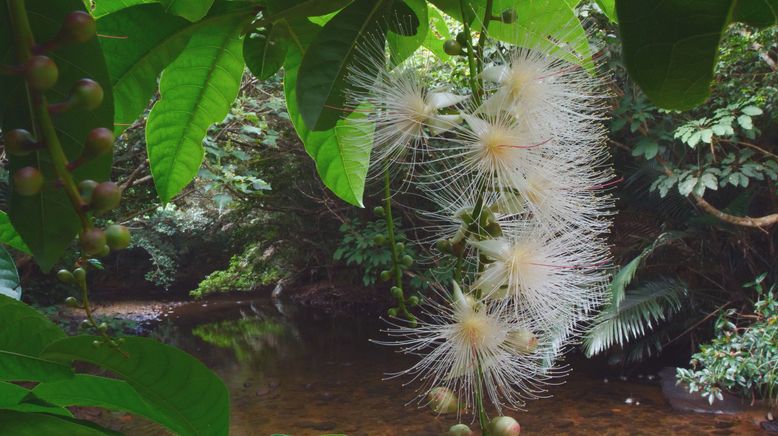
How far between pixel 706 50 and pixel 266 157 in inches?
249

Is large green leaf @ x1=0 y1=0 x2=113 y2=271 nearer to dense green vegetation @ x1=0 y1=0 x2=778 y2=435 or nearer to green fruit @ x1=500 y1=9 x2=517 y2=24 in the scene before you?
dense green vegetation @ x1=0 y1=0 x2=778 y2=435

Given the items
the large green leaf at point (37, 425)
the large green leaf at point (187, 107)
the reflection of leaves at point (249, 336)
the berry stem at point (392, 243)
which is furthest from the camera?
the reflection of leaves at point (249, 336)

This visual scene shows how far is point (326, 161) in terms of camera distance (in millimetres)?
762

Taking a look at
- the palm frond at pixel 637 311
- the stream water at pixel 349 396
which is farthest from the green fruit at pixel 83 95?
the palm frond at pixel 637 311

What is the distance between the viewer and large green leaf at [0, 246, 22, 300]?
62 cm

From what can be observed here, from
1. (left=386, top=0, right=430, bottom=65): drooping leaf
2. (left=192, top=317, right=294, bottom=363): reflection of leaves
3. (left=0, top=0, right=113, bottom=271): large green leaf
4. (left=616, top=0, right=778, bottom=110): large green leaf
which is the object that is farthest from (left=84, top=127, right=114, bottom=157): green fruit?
(left=192, top=317, right=294, bottom=363): reflection of leaves

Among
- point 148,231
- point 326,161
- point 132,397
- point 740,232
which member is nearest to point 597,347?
point 740,232

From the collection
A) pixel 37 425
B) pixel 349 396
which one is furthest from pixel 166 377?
pixel 349 396

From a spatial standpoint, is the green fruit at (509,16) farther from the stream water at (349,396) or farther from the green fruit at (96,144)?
the stream water at (349,396)

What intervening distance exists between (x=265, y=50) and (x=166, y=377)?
0.37 m

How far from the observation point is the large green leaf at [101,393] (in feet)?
1.49

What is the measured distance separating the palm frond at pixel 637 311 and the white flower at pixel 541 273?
12.9 ft

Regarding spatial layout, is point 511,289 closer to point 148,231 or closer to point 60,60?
point 60,60

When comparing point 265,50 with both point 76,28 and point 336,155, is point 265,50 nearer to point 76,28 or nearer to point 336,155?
point 336,155
